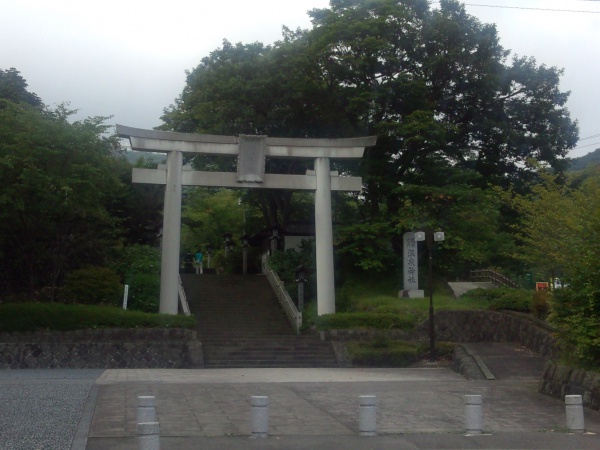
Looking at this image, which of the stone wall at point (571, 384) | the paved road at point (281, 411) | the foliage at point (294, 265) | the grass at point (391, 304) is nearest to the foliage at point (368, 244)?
the grass at point (391, 304)

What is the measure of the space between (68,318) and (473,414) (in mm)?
16682

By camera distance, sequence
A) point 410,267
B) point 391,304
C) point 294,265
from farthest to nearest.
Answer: point 294,265, point 410,267, point 391,304

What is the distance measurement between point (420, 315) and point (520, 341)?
3.71m

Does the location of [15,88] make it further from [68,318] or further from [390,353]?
[390,353]

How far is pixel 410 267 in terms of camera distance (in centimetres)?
3100

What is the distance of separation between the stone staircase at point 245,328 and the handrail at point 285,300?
0.92ft

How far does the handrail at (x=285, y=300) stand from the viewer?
2903 cm

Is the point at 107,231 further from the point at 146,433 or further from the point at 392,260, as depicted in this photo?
the point at 146,433

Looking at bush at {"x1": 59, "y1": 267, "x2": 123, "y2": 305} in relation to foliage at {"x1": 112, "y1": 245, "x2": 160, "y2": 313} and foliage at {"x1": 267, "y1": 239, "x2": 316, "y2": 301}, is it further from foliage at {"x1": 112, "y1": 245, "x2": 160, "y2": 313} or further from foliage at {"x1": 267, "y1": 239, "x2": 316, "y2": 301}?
foliage at {"x1": 267, "y1": 239, "x2": 316, "y2": 301}

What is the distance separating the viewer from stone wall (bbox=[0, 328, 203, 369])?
23641mm

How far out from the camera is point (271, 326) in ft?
97.6

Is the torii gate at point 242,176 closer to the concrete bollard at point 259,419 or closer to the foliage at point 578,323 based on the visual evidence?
the foliage at point 578,323

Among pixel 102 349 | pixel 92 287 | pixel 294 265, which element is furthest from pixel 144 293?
pixel 294 265

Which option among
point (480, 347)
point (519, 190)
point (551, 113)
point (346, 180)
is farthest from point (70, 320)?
point (551, 113)
